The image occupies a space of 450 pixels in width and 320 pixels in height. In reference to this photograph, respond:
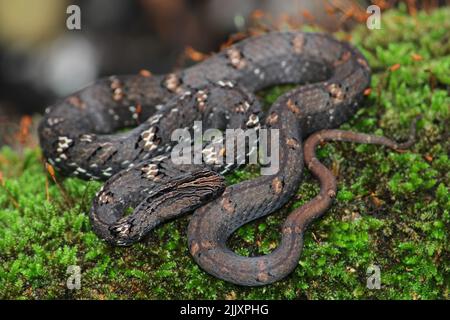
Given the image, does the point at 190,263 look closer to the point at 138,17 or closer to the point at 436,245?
the point at 436,245

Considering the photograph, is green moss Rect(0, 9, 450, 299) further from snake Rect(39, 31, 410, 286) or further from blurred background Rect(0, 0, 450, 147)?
blurred background Rect(0, 0, 450, 147)

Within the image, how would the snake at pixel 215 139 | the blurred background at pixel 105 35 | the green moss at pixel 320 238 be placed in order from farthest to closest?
1. the blurred background at pixel 105 35
2. the snake at pixel 215 139
3. the green moss at pixel 320 238

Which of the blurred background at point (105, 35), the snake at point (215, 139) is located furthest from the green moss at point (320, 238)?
the blurred background at point (105, 35)

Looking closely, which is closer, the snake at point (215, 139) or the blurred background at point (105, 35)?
the snake at point (215, 139)

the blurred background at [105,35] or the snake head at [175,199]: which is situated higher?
the blurred background at [105,35]

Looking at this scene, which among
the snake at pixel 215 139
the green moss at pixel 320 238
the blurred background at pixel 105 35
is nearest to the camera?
the green moss at pixel 320 238

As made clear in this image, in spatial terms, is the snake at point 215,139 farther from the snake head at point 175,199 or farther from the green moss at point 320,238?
the green moss at point 320,238

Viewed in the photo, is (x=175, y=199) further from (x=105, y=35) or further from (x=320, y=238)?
(x=105, y=35)

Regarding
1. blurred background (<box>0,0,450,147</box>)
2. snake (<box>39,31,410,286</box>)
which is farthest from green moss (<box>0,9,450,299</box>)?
blurred background (<box>0,0,450,147</box>)
